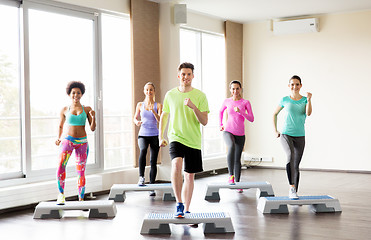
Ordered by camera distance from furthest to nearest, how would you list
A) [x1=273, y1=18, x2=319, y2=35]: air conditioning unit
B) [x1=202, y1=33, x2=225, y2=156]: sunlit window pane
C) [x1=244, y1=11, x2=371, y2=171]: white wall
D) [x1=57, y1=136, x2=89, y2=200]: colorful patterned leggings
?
1. [x1=202, y1=33, x2=225, y2=156]: sunlit window pane
2. [x1=273, y1=18, x2=319, y2=35]: air conditioning unit
3. [x1=244, y1=11, x2=371, y2=171]: white wall
4. [x1=57, y1=136, x2=89, y2=200]: colorful patterned leggings

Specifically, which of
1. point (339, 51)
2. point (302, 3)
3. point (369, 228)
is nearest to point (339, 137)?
point (339, 51)

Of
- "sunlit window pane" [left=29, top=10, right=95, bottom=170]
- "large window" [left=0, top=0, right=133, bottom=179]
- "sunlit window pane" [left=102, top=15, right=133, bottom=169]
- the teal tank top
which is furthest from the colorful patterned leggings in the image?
"sunlit window pane" [left=102, top=15, right=133, bottom=169]

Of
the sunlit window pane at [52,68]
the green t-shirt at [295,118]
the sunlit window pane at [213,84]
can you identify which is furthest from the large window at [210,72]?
the green t-shirt at [295,118]

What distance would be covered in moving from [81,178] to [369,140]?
549 centimetres

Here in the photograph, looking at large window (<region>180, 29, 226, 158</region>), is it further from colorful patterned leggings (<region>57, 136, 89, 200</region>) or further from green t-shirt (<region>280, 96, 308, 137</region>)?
colorful patterned leggings (<region>57, 136, 89, 200</region>)

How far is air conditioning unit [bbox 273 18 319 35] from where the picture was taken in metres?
8.98

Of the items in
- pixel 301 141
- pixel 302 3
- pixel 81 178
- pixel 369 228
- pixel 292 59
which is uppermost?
pixel 302 3

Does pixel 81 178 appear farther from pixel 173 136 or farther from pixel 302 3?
pixel 302 3

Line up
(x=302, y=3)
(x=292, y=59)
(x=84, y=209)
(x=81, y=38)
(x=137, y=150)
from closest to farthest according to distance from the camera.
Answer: (x=84, y=209)
(x=81, y=38)
(x=137, y=150)
(x=302, y=3)
(x=292, y=59)

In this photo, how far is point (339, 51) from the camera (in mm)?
8914

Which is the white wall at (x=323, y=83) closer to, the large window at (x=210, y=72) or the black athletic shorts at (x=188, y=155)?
the large window at (x=210, y=72)

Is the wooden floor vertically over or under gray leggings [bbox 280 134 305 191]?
under

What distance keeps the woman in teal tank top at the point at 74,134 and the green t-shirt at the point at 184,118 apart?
1246mm

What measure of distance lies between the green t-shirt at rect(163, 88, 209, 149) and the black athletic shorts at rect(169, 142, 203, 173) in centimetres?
4
